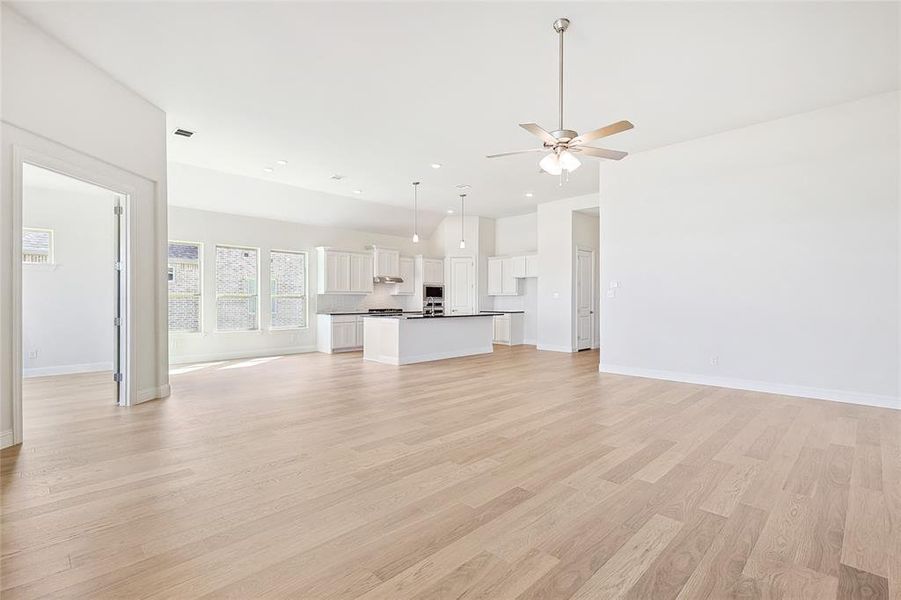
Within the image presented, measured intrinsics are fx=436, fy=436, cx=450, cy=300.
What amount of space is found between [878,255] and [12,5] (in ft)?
25.6

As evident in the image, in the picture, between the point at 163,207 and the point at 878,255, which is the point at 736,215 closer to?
the point at 878,255

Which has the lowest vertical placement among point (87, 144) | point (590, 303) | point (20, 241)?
point (590, 303)

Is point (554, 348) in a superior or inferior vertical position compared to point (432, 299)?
inferior

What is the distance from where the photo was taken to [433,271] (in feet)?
37.0

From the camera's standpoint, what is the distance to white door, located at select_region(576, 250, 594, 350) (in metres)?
9.30

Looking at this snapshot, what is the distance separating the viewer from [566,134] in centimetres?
337

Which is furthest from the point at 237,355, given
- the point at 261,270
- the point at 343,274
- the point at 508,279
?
the point at 508,279

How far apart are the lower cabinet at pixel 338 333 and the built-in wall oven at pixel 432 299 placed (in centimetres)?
193

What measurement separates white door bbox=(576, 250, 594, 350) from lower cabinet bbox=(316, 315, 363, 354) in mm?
4765

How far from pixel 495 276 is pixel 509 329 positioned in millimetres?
1435

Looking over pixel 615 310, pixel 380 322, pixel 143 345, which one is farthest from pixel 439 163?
pixel 143 345

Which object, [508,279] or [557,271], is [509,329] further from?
[557,271]

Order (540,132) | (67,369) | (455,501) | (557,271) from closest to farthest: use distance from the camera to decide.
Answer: (455,501), (540,132), (67,369), (557,271)

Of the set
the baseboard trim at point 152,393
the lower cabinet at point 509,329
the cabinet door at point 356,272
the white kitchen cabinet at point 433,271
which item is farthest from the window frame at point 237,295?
the lower cabinet at point 509,329
